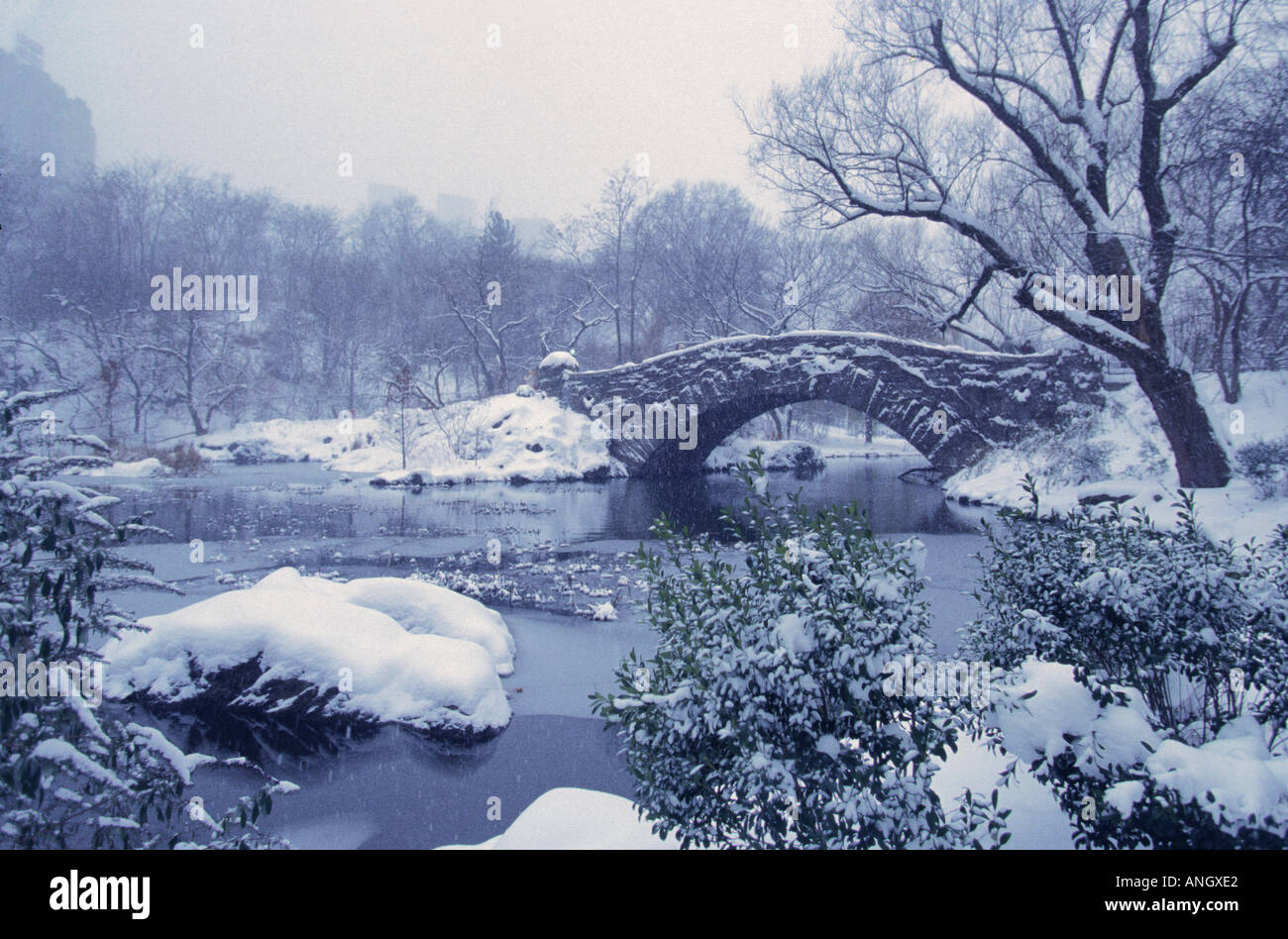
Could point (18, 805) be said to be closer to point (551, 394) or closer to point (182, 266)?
point (182, 266)

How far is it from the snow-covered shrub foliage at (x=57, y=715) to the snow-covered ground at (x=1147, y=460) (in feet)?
16.6

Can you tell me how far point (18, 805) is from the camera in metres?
1.55

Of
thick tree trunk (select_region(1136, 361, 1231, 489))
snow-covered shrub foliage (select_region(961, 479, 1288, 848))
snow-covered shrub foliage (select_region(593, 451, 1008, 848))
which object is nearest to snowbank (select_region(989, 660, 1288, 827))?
snow-covered shrub foliage (select_region(961, 479, 1288, 848))

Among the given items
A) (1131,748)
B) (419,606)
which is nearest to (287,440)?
(419,606)

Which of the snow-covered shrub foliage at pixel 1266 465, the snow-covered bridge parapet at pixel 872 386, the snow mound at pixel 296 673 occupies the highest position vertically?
the snow-covered bridge parapet at pixel 872 386

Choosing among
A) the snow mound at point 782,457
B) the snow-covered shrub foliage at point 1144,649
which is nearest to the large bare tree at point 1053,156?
the snow-covered shrub foliage at point 1144,649

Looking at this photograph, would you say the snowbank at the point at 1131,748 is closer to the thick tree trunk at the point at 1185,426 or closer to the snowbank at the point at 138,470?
the thick tree trunk at the point at 1185,426

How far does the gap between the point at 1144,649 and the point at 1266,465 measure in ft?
13.5

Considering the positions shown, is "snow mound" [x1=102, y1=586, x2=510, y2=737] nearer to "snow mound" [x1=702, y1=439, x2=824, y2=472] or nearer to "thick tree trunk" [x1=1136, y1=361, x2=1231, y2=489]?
"thick tree trunk" [x1=1136, y1=361, x2=1231, y2=489]

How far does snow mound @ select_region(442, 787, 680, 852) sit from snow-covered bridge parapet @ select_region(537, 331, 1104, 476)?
6.74 m

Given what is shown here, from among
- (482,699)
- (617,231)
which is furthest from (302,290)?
(482,699)

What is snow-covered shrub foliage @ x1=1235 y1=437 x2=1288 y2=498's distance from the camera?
14.9 feet

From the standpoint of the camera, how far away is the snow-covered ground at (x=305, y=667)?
3.64 metres

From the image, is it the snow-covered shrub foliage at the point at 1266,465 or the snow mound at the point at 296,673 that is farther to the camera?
the snow-covered shrub foliage at the point at 1266,465
